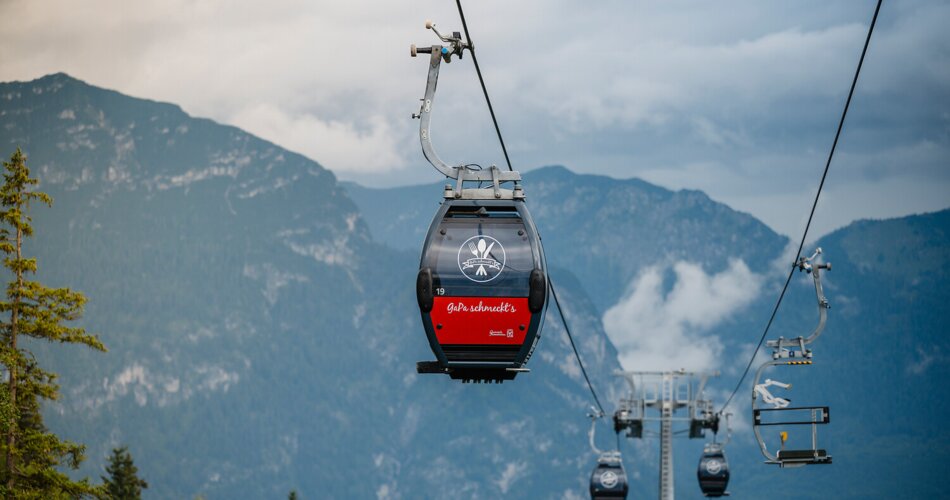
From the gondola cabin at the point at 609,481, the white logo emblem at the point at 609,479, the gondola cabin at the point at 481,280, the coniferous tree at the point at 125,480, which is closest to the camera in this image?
the gondola cabin at the point at 481,280

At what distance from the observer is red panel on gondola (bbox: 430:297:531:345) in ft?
104

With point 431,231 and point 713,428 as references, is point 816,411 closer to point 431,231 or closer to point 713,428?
point 431,231

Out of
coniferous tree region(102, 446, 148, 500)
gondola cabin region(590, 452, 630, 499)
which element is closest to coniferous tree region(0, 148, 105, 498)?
gondola cabin region(590, 452, 630, 499)

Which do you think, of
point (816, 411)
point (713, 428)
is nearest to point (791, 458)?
point (816, 411)

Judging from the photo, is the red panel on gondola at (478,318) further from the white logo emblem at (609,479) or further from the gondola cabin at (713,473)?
the gondola cabin at (713,473)

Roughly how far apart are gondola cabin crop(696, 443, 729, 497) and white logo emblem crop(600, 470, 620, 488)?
527 centimetres

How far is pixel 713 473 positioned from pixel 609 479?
22.3 feet

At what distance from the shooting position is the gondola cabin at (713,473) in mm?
88500

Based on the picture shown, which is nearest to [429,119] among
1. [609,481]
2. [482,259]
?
[482,259]

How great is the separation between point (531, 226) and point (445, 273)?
1796 millimetres

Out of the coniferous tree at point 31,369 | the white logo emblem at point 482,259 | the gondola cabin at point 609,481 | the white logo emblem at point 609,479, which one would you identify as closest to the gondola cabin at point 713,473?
the gondola cabin at point 609,481

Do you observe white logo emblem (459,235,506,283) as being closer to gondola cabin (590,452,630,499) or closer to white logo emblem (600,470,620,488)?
gondola cabin (590,452,630,499)

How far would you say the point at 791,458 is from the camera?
169 ft

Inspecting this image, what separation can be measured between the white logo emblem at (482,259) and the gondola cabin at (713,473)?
192 feet
